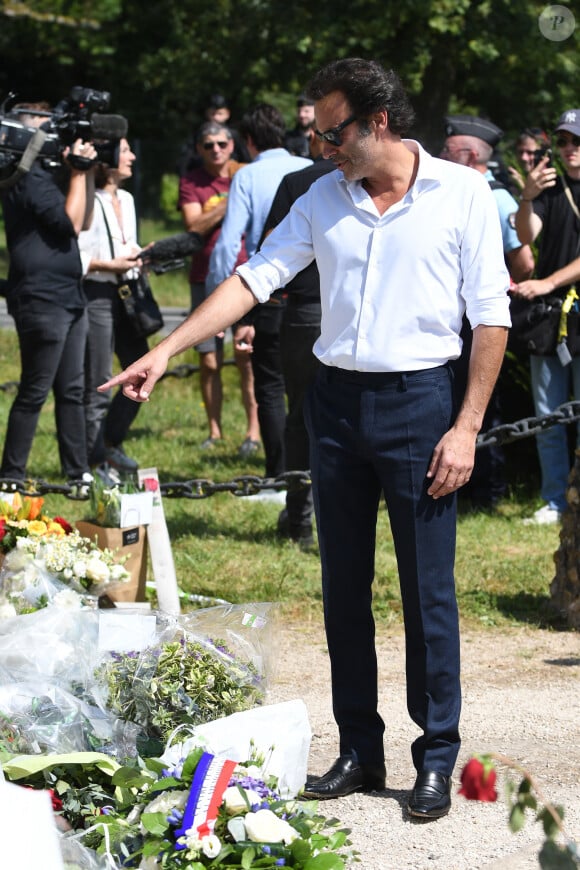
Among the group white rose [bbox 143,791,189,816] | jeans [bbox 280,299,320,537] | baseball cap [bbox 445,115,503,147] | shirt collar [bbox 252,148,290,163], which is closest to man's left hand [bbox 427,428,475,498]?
white rose [bbox 143,791,189,816]

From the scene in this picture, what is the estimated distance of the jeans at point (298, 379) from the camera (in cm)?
640

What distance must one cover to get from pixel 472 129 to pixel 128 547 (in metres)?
3.12

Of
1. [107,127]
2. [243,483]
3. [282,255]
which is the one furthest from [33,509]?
[107,127]

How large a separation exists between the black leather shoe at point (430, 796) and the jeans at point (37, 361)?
4.19 metres

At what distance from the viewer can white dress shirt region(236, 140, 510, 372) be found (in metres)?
3.53

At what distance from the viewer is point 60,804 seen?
11.3ft

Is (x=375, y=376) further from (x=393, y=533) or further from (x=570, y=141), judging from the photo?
(x=570, y=141)

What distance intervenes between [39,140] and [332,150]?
3.44 meters

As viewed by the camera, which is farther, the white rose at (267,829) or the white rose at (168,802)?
the white rose at (168,802)

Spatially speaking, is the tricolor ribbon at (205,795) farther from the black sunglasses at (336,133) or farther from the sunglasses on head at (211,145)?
the sunglasses on head at (211,145)

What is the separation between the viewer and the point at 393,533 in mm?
3709

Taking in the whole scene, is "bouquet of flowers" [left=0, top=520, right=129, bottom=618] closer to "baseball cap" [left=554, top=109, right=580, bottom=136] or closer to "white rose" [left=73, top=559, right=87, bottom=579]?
"white rose" [left=73, top=559, right=87, bottom=579]

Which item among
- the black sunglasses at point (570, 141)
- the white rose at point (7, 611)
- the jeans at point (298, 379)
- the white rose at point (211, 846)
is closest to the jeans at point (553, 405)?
the black sunglasses at point (570, 141)

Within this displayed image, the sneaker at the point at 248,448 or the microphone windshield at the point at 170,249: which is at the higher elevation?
the microphone windshield at the point at 170,249
